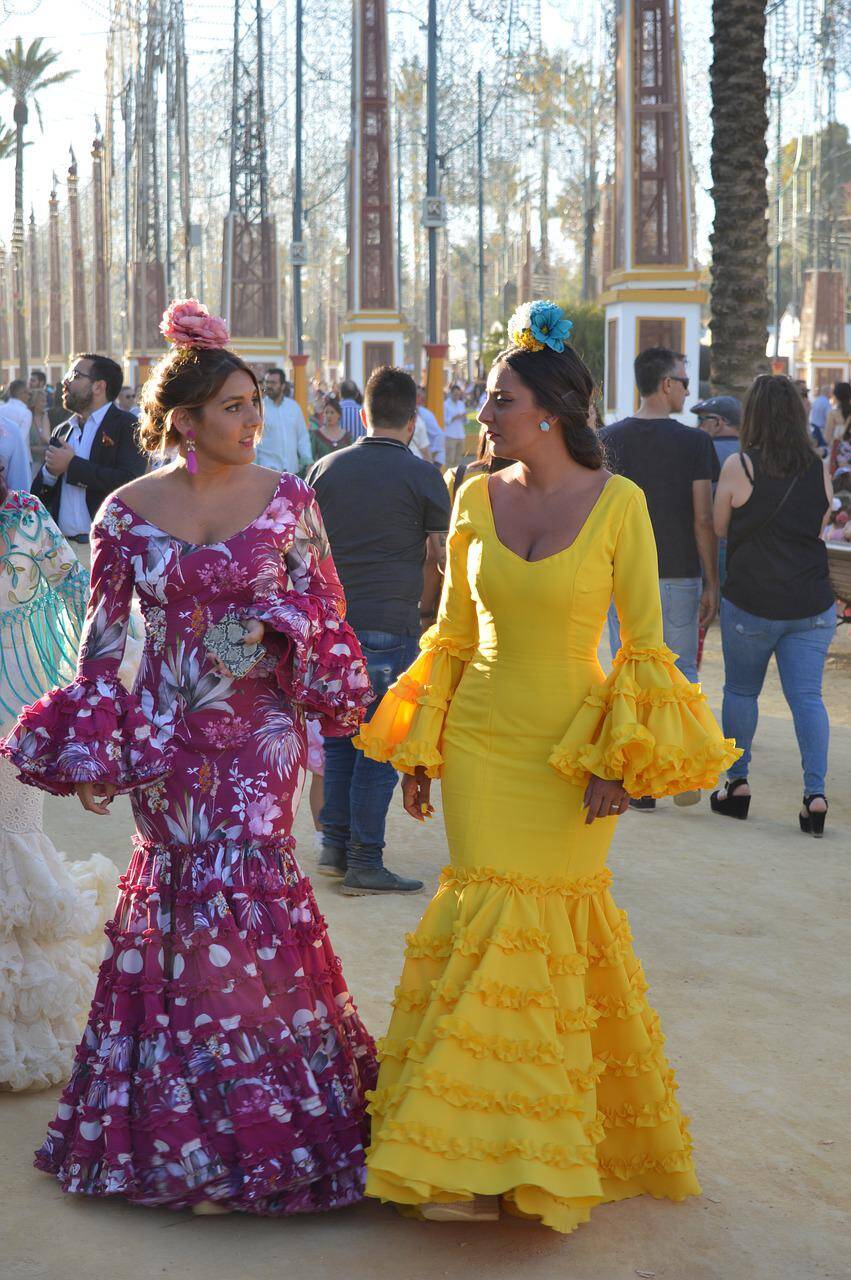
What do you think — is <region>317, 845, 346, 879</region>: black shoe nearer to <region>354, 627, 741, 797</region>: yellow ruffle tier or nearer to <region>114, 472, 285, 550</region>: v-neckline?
<region>354, 627, 741, 797</region>: yellow ruffle tier

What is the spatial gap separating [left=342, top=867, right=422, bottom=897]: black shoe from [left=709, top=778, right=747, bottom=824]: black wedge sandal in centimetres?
206

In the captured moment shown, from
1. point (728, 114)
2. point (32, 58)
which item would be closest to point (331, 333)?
point (32, 58)

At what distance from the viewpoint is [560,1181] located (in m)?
3.31

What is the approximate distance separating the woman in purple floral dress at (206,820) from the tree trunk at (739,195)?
10786mm

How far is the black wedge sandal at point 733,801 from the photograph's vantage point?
7555mm

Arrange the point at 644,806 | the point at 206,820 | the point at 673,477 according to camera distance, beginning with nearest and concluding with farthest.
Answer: the point at 206,820
the point at 673,477
the point at 644,806

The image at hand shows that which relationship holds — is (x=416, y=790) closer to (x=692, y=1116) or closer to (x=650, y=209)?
(x=692, y=1116)

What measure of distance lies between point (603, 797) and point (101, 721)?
1.18m

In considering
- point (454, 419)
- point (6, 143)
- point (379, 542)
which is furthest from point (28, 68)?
point (379, 542)

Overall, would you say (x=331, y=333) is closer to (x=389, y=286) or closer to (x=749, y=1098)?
(x=389, y=286)

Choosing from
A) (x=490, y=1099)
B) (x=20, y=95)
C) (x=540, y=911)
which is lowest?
(x=490, y=1099)

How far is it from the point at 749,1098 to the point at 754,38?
11451mm

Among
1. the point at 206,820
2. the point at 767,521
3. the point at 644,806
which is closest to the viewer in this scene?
the point at 206,820

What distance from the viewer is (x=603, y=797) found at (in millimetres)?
3473
